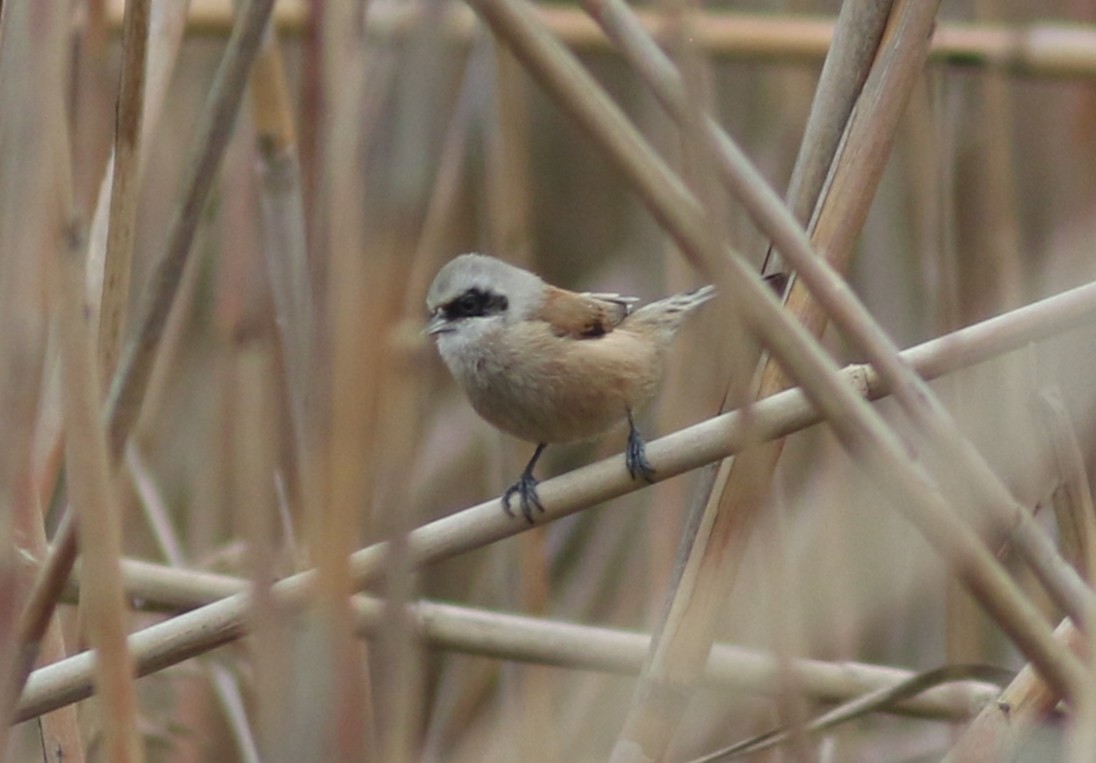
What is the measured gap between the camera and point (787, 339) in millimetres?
1084

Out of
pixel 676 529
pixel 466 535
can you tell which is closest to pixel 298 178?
pixel 466 535

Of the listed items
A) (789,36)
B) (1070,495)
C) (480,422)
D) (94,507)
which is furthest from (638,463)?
(480,422)

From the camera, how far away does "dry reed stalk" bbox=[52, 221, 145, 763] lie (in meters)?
1.12

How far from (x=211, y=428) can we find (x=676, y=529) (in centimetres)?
122

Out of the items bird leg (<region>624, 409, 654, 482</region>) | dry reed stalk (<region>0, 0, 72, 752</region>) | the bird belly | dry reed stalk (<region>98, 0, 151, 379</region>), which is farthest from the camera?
the bird belly

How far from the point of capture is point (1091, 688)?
1136 mm

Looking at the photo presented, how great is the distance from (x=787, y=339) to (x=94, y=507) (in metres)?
0.61

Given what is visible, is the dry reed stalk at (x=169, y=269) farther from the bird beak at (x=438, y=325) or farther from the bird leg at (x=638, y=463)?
the bird beak at (x=438, y=325)

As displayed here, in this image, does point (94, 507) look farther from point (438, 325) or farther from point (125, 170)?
point (438, 325)

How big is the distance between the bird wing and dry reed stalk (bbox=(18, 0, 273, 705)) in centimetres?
109

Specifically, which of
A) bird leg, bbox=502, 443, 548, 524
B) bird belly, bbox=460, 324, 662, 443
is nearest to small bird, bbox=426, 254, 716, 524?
bird belly, bbox=460, 324, 662, 443

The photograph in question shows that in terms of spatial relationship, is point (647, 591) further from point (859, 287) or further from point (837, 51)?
point (837, 51)

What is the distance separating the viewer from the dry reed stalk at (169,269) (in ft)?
3.88

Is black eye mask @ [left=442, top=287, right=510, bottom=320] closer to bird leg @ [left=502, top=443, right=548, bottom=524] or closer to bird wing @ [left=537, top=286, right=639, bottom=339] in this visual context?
bird wing @ [left=537, top=286, right=639, bottom=339]
